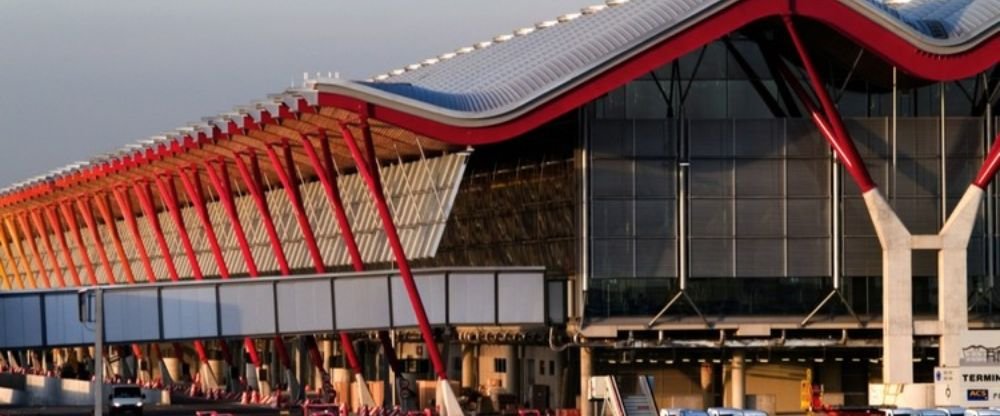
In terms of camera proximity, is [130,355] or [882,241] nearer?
[882,241]

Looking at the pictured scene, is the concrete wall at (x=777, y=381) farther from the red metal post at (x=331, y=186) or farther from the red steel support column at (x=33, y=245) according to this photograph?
the red steel support column at (x=33, y=245)

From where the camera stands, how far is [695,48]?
80125 mm

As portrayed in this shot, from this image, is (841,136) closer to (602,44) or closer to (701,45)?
(701,45)

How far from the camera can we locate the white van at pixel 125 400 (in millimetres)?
91438

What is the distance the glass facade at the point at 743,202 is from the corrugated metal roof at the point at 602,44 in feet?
9.85

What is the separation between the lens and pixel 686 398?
87.8 m

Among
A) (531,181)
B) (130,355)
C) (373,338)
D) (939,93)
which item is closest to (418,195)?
(531,181)

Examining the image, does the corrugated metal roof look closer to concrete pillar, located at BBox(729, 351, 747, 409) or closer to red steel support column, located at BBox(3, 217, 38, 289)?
concrete pillar, located at BBox(729, 351, 747, 409)

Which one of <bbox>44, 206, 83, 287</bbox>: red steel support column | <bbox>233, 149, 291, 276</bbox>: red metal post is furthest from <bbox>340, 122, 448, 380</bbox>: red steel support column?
<bbox>44, 206, 83, 287</bbox>: red steel support column

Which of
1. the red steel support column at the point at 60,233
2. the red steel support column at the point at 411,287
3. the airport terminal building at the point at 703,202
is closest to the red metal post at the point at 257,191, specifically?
the airport terminal building at the point at 703,202

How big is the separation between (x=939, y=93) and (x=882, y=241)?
7555 mm

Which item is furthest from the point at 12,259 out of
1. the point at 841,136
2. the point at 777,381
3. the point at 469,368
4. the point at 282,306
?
the point at 841,136

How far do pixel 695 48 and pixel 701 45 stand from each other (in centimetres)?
24

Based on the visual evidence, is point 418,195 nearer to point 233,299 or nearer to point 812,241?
point 233,299
